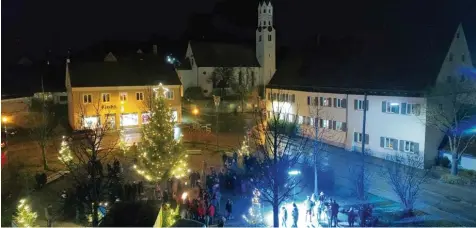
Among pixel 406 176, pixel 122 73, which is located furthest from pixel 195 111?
pixel 406 176

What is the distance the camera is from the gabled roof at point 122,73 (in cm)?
4184

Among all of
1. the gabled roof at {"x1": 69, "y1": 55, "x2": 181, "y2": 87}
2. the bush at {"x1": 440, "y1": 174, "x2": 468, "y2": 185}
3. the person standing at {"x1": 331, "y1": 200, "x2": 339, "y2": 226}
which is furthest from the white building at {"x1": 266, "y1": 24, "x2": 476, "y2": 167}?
the gabled roof at {"x1": 69, "y1": 55, "x2": 181, "y2": 87}

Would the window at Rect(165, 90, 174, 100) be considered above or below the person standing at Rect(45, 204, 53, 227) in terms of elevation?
above

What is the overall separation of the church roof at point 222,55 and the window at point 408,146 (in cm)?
3276

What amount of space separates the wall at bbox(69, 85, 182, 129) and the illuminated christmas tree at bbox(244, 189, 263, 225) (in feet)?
71.9

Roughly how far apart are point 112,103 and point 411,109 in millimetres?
28143

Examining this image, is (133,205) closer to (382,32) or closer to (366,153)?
(366,153)

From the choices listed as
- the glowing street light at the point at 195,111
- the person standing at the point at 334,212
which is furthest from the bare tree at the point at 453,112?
the glowing street light at the point at 195,111

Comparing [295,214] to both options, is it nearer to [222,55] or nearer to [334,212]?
[334,212]

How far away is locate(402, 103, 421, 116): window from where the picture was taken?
28.2 metres

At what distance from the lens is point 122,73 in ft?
145

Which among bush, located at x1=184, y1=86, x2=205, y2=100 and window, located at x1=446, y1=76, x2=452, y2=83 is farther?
bush, located at x1=184, y1=86, x2=205, y2=100

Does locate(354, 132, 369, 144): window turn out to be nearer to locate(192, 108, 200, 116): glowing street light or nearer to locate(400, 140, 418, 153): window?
locate(400, 140, 418, 153): window

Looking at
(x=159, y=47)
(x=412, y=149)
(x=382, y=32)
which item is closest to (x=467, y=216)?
(x=412, y=149)
